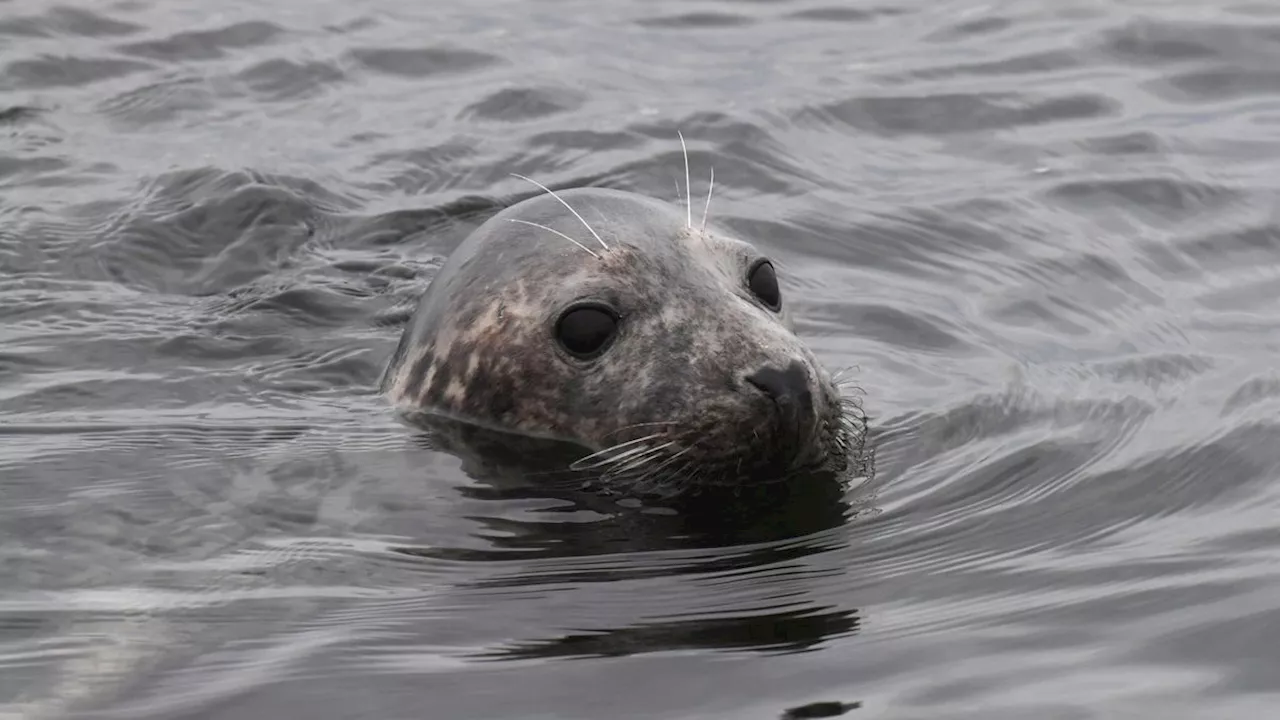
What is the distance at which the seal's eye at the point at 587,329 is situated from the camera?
520 cm

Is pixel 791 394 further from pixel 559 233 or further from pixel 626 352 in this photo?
pixel 559 233

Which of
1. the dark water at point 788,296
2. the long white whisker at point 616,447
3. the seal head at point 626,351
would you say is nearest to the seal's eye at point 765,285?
the seal head at point 626,351

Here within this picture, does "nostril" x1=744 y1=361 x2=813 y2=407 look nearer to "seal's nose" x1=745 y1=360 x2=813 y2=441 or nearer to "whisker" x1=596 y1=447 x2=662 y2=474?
"seal's nose" x1=745 y1=360 x2=813 y2=441

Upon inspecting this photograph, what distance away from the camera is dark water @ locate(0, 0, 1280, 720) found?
12.0ft

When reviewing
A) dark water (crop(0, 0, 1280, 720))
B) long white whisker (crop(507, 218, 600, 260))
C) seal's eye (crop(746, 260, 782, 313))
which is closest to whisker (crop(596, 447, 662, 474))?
dark water (crop(0, 0, 1280, 720))

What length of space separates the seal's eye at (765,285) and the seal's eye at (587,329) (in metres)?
0.49

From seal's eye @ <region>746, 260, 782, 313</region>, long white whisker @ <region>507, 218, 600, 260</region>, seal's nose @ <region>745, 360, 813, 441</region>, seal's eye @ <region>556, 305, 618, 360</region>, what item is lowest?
seal's nose @ <region>745, 360, 813, 441</region>

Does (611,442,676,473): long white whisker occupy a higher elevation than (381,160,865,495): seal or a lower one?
lower

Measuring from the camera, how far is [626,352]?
5121 millimetres

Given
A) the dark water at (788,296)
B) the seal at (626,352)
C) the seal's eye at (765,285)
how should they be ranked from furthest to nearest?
1. the seal's eye at (765,285)
2. the seal at (626,352)
3. the dark water at (788,296)

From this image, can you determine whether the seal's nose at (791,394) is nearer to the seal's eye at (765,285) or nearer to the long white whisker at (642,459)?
the long white whisker at (642,459)

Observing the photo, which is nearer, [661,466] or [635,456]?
[661,466]

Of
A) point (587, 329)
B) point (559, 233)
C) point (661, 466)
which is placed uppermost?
point (559, 233)

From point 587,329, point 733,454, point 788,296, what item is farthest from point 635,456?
point 788,296
